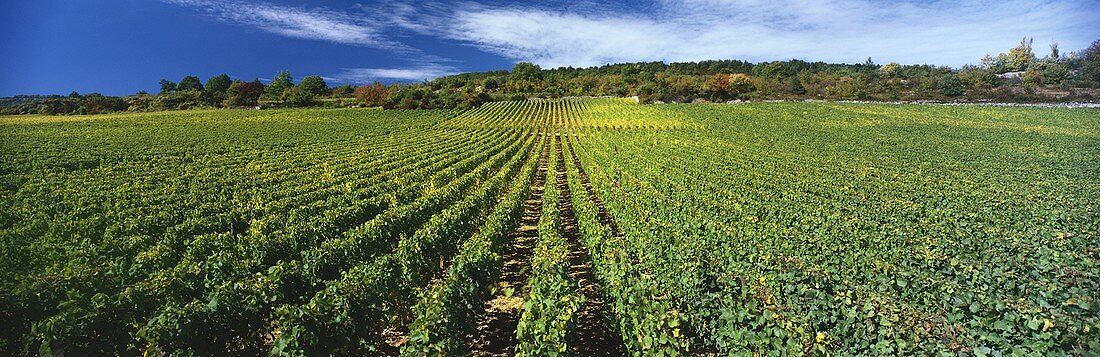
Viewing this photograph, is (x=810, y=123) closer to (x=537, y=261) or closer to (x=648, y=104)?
(x=648, y=104)

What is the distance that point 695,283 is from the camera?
8.10 metres

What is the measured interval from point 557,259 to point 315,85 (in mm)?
118437

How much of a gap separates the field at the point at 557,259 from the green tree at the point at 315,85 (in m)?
86.5

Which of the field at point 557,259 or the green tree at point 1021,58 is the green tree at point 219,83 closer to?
the field at point 557,259

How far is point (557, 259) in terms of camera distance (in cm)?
990

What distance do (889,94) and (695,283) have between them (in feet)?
303

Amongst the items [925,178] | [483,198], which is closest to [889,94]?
[925,178]

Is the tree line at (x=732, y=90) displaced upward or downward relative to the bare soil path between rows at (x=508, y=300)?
upward

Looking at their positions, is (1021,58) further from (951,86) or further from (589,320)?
(589,320)

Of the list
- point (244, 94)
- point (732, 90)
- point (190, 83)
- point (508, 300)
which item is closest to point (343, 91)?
point (244, 94)

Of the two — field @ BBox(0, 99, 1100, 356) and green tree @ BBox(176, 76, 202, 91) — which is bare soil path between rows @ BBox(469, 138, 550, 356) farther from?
green tree @ BBox(176, 76, 202, 91)

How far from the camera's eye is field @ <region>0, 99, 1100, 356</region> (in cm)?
648

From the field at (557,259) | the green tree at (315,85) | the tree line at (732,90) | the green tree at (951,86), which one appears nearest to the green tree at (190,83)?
the tree line at (732,90)

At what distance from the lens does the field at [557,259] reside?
648 cm
